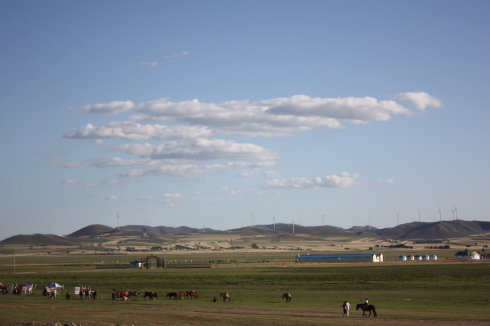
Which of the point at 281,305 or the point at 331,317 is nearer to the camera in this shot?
the point at 331,317

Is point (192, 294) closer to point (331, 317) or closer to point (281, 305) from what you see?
point (281, 305)

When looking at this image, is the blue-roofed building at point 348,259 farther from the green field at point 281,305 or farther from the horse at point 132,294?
the horse at point 132,294

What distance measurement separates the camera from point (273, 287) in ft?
247

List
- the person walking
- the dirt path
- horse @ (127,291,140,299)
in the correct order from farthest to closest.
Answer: horse @ (127,291,140,299)
the person walking
the dirt path

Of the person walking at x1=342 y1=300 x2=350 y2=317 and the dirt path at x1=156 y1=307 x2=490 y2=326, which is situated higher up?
the person walking at x1=342 y1=300 x2=350 y2=317

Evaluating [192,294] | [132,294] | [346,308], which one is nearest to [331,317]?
[346,308]

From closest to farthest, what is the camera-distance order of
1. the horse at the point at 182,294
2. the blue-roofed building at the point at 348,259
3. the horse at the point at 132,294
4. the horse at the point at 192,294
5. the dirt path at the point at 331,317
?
the dirt path at the point at 331,317, the horse at the point at 182,294, the horse at the point at 192,294, the horse at the point at 132,294, the blue-roofed building at the point at 348,259

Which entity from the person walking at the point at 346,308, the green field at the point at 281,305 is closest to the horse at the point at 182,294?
the green field at the point at 281,305

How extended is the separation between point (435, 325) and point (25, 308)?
3333 cm

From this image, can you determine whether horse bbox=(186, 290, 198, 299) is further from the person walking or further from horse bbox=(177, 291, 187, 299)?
the person walking

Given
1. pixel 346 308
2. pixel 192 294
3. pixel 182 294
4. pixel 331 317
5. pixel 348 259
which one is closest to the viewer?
pixel 331 317

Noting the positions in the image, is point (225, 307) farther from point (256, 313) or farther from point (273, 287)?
point (273, 287)

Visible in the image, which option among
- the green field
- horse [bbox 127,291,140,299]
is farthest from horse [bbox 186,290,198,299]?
horse [bbox 127,291,140,299]

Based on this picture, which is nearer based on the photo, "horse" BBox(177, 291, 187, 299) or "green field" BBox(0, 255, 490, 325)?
"green field" BBox(0, 255, 490, 325)
